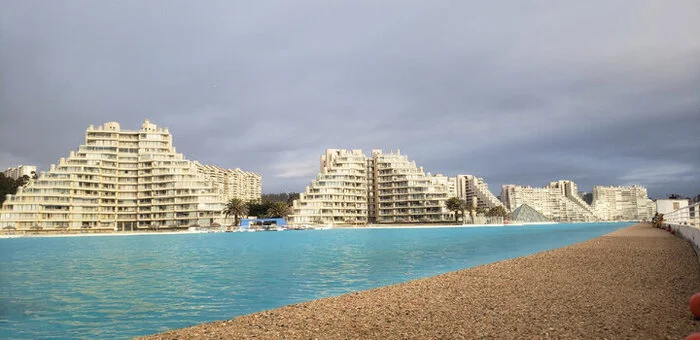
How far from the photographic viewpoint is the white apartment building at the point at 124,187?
519ft

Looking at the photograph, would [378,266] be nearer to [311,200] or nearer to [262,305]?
[262,305]

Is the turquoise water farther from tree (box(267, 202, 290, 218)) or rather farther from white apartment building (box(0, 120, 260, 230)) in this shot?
tree (box(267, 202, 290, 218))

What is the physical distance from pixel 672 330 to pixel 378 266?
22.2 m

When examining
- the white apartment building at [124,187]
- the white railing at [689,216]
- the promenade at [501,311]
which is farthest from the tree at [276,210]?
the promenade at [501,311]

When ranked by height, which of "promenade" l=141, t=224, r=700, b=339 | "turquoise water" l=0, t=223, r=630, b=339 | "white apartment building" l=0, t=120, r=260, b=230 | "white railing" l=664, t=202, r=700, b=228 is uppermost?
"white apartment building" l=0, t=120, r=260, b=230

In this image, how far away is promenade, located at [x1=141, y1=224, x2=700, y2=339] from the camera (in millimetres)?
9258

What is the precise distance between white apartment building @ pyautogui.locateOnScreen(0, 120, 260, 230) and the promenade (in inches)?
6333

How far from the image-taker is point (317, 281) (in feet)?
76.4

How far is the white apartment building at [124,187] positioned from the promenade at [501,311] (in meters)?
161

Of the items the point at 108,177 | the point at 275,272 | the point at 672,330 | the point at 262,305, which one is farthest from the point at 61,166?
the point at 672,330

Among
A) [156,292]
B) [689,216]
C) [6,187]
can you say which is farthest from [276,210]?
[156,292]

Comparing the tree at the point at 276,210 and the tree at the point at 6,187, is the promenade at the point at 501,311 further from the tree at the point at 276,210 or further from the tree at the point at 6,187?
the tree at the point at 6,187

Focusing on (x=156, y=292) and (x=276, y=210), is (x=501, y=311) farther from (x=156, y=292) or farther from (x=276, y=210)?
(x=276, y=210)

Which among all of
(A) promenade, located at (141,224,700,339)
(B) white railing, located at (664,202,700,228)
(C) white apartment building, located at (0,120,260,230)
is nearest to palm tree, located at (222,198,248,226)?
(C) white apartment building, located at (0,120,260,230)
